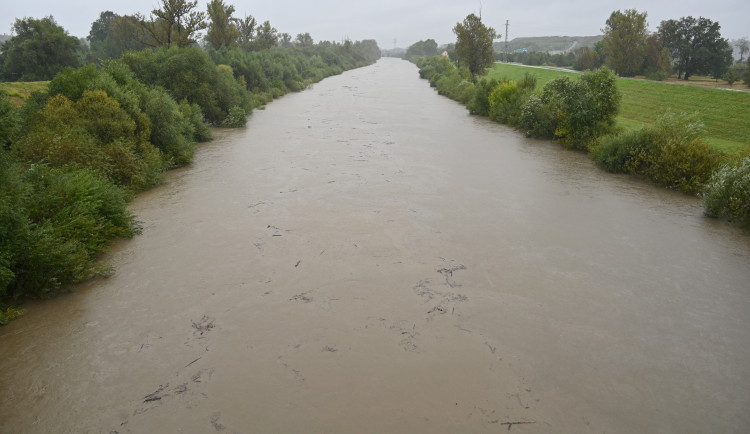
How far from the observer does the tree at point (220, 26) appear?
41.3 metres

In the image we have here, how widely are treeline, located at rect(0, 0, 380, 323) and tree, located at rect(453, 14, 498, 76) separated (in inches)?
793

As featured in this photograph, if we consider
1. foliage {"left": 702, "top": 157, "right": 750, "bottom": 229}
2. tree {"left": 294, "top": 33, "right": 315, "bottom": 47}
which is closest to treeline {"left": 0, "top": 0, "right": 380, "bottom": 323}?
foliage {"left": 702, "top": 157, "right": 750, "bottom": 229}

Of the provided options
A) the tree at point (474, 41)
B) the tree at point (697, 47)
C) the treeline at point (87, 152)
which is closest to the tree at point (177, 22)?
the treeline at point (87, 152)

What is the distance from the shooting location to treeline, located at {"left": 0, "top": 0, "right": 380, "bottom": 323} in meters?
6.58

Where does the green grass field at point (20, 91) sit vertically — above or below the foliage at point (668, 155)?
above

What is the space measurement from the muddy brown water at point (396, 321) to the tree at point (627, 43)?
39.7 m

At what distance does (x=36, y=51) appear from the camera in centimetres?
3347

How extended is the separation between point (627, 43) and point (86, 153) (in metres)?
48.7

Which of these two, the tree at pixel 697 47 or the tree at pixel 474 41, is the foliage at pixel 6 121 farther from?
the tree at pixel 697 47

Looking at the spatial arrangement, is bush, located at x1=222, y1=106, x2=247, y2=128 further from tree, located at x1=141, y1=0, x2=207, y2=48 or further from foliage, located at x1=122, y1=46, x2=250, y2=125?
tree, located at x1=141, y1=0, x2=207, y2=48

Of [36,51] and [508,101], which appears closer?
[508,101]

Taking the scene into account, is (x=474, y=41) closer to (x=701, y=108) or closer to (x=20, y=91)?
(x=701, y=108)

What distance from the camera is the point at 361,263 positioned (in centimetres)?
804

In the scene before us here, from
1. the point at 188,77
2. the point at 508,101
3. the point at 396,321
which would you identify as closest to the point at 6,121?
the point at 396,321
